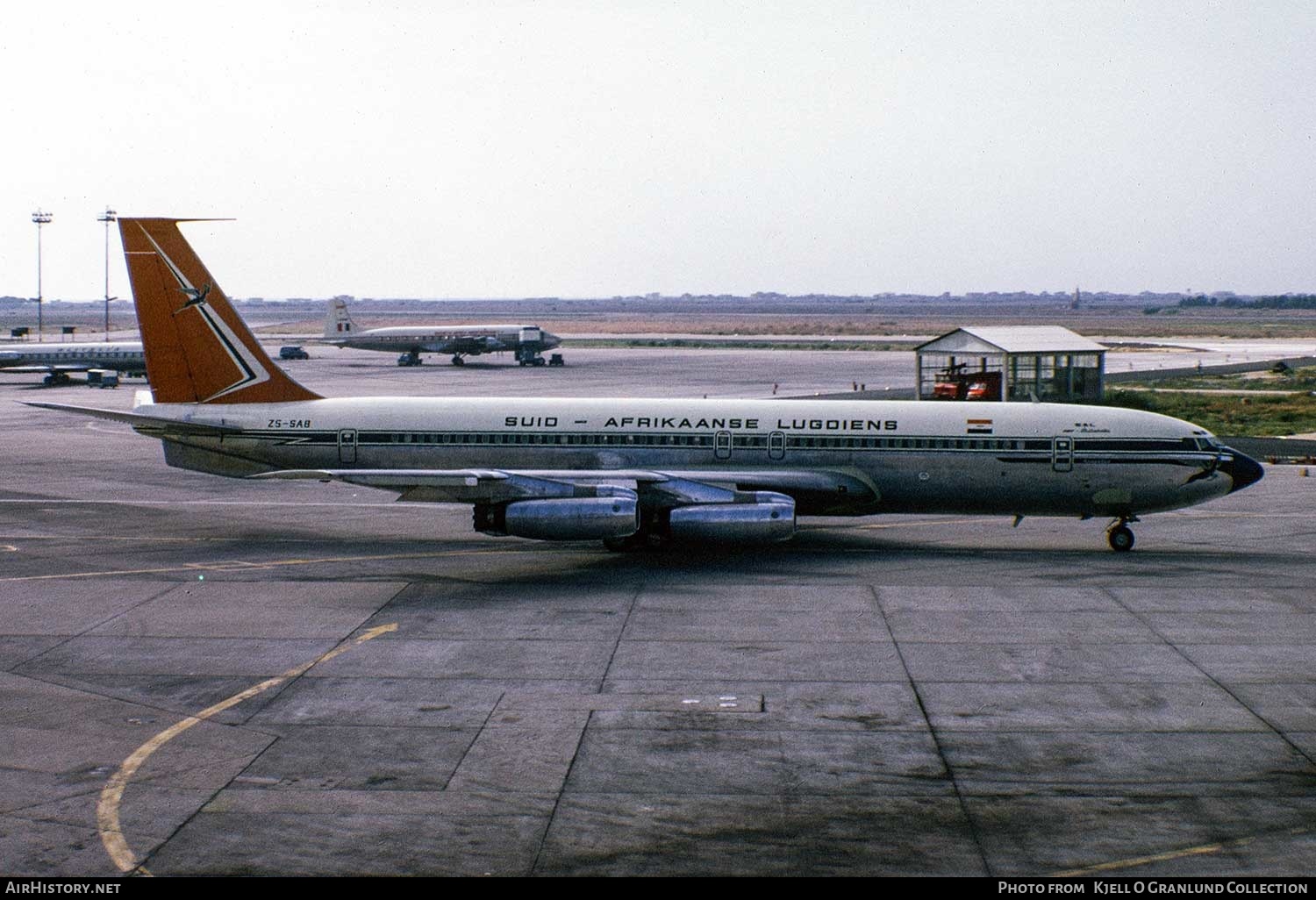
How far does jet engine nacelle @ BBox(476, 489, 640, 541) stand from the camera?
102 feet

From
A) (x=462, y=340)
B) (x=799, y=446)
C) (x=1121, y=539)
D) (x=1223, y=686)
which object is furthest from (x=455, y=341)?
(x=1223, y=686)

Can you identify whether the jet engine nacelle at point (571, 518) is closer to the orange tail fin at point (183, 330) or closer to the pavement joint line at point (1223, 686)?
the orange tail fin at point (183, 330)

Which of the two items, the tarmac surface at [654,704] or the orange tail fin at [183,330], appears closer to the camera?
the tarmac surface at [654,704]

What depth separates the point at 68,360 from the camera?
102m

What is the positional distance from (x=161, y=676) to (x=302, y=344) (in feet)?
497

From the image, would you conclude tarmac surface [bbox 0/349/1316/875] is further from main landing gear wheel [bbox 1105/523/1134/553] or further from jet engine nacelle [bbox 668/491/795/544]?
jet engine nacelle [bbox 668/491/795/544]

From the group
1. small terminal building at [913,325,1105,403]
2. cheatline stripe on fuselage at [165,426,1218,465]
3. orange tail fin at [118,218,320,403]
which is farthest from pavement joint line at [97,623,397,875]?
small terminal building at [913,325,1105,403]

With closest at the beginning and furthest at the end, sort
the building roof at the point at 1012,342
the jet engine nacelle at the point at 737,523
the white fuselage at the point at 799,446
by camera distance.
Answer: the jet engine nacelle at the point at 737,523 → the white fuselage at the point at 799,446 → the building roof at the point at 1012,342

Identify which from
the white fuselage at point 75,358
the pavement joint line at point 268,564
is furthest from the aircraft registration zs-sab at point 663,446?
the white fuselage at point 75,358

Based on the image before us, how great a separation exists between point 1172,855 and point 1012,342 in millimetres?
52193

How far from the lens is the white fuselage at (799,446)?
34.4 meters

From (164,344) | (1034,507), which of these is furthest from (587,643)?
(164,344)

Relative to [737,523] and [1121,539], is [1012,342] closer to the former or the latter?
[1121,539]

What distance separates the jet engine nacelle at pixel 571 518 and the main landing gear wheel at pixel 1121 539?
13210mm
